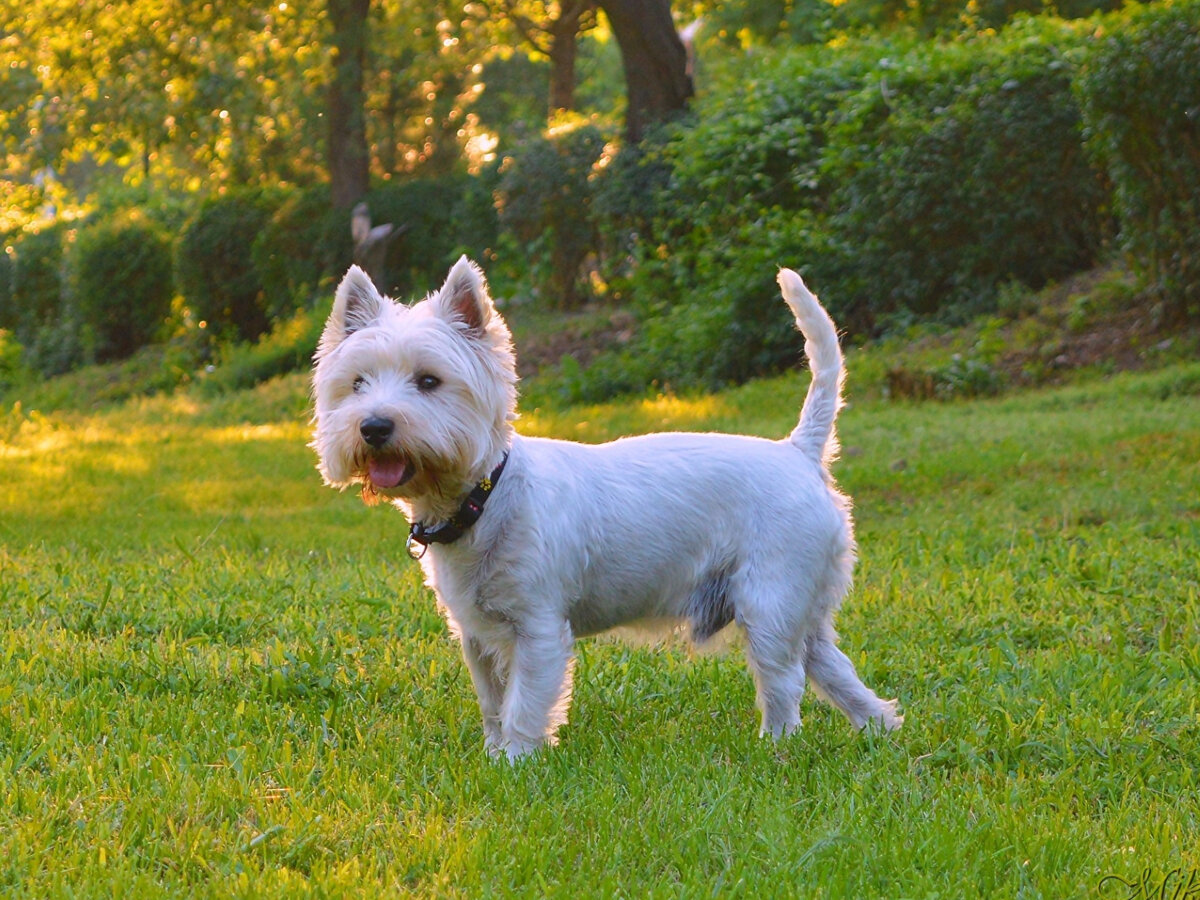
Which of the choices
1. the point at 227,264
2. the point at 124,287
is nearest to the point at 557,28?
the point at 227,264

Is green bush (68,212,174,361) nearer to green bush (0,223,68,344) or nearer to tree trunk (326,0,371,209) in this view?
green bush (0,223,68,344)

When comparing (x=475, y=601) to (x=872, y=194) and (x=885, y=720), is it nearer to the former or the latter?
(x=885, y=720)

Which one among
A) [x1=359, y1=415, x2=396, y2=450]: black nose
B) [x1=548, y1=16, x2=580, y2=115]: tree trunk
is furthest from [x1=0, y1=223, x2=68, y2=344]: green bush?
[x1=359, y1=415, x2=396, y2=450]: black nose

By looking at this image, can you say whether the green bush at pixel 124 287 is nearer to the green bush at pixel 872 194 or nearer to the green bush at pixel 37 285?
the green bush at pixel 37 285

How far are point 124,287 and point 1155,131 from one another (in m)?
23.6

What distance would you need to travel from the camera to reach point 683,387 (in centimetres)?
1548

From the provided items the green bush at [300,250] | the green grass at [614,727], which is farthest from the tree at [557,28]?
the green grass at [614,727]

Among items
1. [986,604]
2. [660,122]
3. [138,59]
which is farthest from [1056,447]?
[138,59]

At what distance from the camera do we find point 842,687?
509 cm

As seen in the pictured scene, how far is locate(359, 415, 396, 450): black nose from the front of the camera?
435 centimetres

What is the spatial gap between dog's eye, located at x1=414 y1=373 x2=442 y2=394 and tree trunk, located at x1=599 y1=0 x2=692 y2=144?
599 inches

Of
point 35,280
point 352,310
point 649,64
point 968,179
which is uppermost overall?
point 649,64

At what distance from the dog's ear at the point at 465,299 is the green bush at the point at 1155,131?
922 centimetres

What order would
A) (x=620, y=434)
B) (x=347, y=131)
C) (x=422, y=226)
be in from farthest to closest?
(x=347, y=131), (x=422, y=226), (x=620, y=434)
